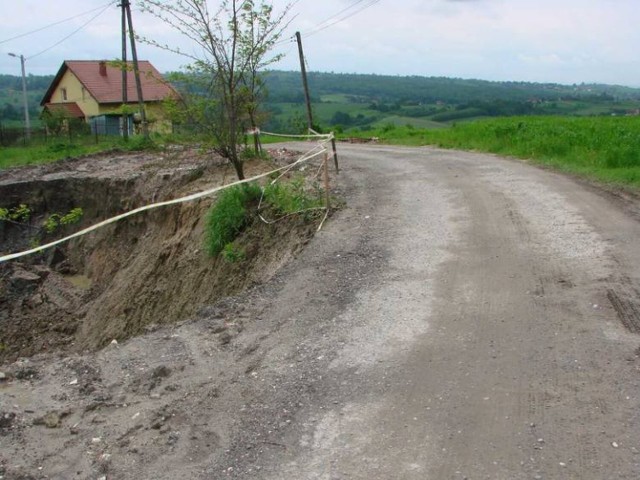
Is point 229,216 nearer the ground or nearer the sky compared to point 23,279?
nearer the sky

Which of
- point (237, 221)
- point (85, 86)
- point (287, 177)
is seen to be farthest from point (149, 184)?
point (85, 86)

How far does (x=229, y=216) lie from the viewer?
11.7m

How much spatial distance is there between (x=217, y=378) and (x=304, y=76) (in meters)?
14.1

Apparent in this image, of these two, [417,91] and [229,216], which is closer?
[229,216]

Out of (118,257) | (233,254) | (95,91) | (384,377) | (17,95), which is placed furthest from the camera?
(17,95)

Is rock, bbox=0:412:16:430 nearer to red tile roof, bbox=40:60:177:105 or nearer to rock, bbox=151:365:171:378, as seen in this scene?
rock, bbox=151:365:171:378

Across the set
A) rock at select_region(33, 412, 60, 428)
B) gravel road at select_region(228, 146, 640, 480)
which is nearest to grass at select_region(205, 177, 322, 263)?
gravel road at select_region(228, 146, 640, 480)

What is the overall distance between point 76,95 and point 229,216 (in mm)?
42045

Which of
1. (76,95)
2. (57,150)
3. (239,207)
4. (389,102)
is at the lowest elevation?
(239,207)

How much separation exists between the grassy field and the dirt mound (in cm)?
594

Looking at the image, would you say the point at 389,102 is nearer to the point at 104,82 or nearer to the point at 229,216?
the point at 104,82

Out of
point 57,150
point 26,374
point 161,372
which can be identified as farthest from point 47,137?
point 161,372

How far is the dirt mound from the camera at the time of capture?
11.4 metres

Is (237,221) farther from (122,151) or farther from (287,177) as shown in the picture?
(122,151)
